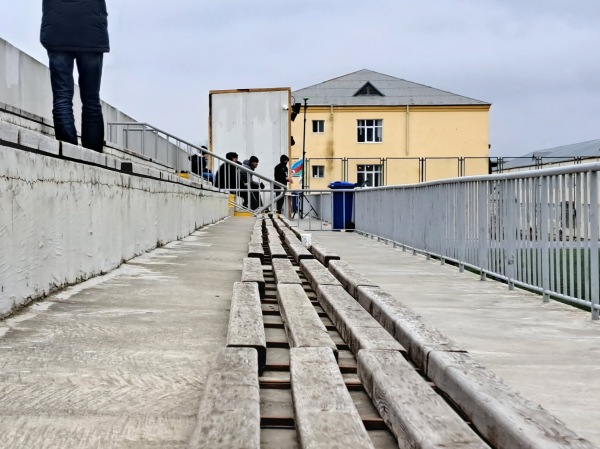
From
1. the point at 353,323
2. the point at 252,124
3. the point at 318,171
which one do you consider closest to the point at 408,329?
the point at 353,323

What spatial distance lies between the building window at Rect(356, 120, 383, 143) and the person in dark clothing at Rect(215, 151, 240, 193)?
29196mm

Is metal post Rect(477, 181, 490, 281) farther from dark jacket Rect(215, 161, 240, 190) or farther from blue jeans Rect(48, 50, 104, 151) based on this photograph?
dark jacket Rect(215, 161, 240, 190)

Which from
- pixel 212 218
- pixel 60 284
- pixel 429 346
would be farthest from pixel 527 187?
pixel 212 218

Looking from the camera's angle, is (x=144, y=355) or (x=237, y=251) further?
(x=237, y=251)

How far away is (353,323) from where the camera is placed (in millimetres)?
3895

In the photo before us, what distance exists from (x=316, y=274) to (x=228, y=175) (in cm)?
1663

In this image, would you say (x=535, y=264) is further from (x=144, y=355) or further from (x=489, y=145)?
(x=489, y=145)

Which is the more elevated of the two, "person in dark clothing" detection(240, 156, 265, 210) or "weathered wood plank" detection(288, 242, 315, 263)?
"person in dark clothing" detection(240, 156, 265, 210)

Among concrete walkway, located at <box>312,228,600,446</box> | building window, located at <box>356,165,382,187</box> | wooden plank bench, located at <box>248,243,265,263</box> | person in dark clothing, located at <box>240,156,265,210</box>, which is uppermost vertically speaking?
building window, located at <box>356,165,382,187</box>

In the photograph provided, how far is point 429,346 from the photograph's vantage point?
3.27 metres

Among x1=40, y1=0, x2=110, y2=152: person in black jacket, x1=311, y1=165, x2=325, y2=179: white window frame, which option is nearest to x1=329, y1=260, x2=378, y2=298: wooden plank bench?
x1=40, y1=0, x2=110, y2=152: person in black jacket

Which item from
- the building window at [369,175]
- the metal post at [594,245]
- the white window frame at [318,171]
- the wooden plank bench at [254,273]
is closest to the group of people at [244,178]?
the wooden plank bench at [254,273]

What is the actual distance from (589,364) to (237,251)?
20.5 feet

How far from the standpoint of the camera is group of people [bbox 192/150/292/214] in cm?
2180
